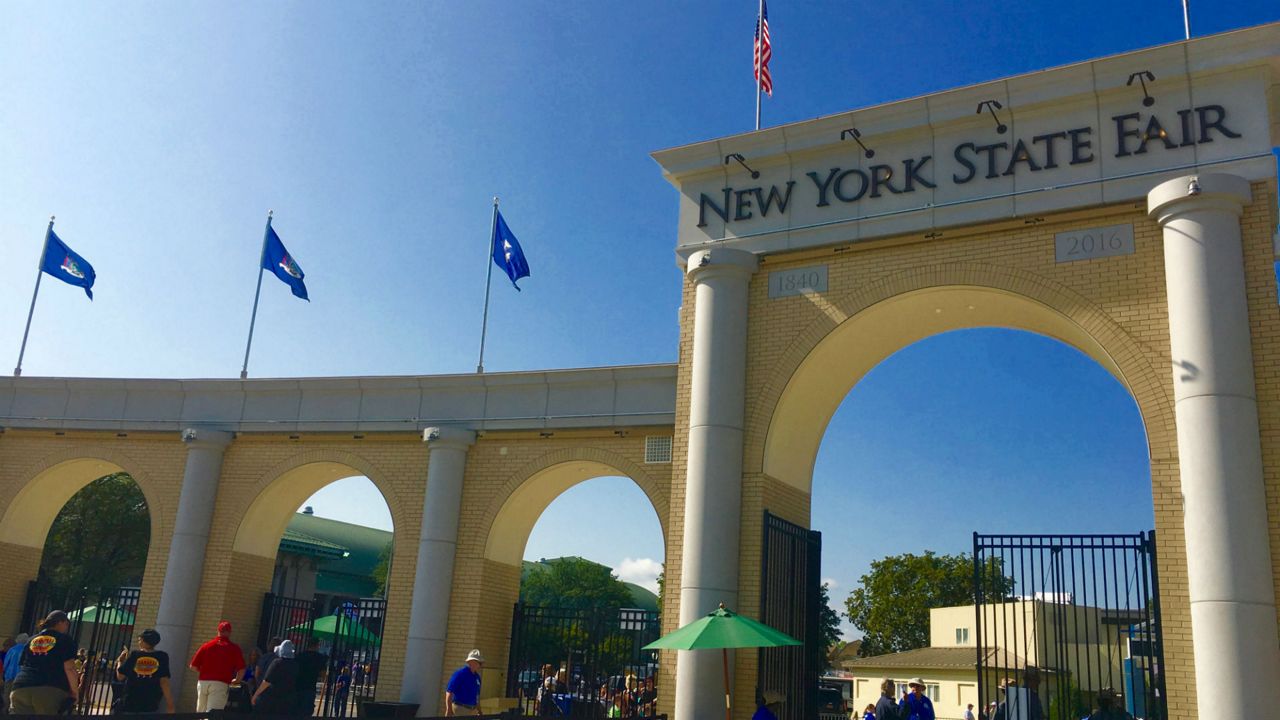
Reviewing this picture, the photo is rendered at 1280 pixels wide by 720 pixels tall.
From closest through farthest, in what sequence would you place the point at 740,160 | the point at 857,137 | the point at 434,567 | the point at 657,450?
the point at 857,137, the point at 740,160, the point at 657,450, the point at 434,567

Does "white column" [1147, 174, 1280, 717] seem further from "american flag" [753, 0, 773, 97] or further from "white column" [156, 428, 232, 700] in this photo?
"white column" [156, 428, 232, 700]

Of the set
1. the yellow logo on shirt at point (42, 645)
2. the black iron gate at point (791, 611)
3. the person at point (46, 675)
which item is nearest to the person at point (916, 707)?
the black iron gate at point (791, 611)

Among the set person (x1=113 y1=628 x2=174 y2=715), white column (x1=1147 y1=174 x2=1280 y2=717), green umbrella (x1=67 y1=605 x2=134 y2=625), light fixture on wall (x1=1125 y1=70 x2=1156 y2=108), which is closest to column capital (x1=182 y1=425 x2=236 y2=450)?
green umbrella (x1=67 y1=605 x2=134 y2=625)

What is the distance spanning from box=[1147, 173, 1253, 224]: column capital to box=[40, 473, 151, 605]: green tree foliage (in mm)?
40796

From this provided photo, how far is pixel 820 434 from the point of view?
49.6 feet

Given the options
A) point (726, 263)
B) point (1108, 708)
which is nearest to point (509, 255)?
point (726, 263)

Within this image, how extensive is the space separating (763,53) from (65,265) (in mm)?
A: 16316

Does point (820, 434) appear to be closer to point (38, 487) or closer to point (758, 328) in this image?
point (758, 328)

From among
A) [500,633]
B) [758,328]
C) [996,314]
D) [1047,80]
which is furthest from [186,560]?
[1047,80]

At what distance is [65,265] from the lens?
73.8 ft

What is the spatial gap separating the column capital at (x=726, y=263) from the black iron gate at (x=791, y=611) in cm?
326

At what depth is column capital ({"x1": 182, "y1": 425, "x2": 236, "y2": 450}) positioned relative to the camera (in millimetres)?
18797

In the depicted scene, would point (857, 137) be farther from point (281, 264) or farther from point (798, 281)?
point (281, 264)

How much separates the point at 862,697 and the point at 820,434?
128 feet
